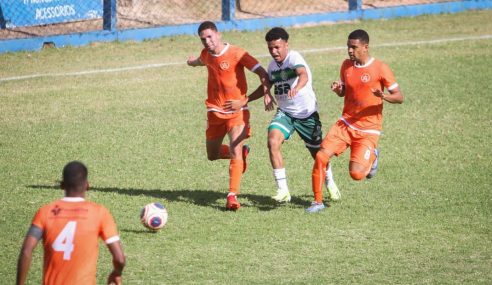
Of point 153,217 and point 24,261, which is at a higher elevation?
point 24,261

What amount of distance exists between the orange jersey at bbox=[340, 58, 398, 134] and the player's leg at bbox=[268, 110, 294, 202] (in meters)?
0.79

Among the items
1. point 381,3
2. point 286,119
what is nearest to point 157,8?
point 381,3

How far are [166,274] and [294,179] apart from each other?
4311 millimetres

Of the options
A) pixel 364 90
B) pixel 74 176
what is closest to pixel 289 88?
pixel 364 90

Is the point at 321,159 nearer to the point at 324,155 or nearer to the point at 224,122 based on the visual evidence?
the point at 324,155

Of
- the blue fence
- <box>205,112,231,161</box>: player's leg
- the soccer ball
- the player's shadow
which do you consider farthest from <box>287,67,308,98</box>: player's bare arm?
the blue fence

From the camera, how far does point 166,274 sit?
10219mm

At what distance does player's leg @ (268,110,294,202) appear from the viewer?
12492 millimetres

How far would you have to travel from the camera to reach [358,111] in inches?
486

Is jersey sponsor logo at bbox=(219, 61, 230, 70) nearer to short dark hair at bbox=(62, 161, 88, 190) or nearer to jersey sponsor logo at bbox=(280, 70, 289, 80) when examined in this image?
jersey sponsor logo at bbox=(280, 70, 289, 80)

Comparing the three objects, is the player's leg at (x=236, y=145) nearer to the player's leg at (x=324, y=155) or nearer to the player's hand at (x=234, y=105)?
the player's hand at (x=234, y=105)

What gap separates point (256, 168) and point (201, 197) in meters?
1.76

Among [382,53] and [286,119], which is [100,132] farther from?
[382,53]

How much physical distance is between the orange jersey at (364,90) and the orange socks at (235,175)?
152cm
